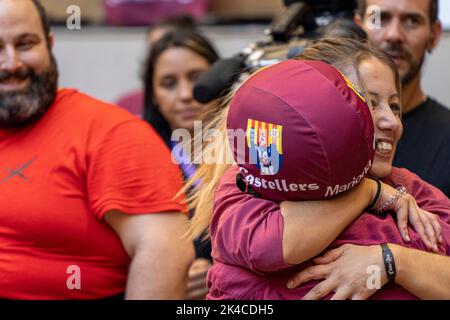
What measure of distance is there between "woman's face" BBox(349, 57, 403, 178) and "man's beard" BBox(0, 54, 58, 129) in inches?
36.9

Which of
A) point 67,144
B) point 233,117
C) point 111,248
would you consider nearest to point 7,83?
point 67,144

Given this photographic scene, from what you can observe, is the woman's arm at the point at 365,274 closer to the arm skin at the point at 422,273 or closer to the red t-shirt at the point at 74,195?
the arm skin at the point at 422,273

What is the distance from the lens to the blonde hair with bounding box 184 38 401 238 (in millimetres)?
1267

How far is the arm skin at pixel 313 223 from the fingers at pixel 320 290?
2.1 inches

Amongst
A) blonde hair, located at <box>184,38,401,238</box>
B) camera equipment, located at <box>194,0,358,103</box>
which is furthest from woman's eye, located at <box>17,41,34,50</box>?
blonde hair, located at <box>184,38,401,238</box>

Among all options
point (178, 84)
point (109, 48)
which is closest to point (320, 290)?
point (178, 84)

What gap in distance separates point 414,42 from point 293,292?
106 cm

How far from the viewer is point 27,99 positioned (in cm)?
191

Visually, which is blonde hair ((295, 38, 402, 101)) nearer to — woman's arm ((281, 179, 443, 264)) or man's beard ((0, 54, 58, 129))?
woman's arm ((281, 179, 443, 264))

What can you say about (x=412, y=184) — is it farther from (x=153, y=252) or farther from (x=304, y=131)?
(x=153, y=252)

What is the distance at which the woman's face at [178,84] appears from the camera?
266cm

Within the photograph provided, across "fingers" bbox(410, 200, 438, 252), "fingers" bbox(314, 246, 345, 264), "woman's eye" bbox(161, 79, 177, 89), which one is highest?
"fingers" bbox(410, 200, 438, 252)

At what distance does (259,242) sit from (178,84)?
1.64 metres

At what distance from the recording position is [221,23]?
3.64 m
